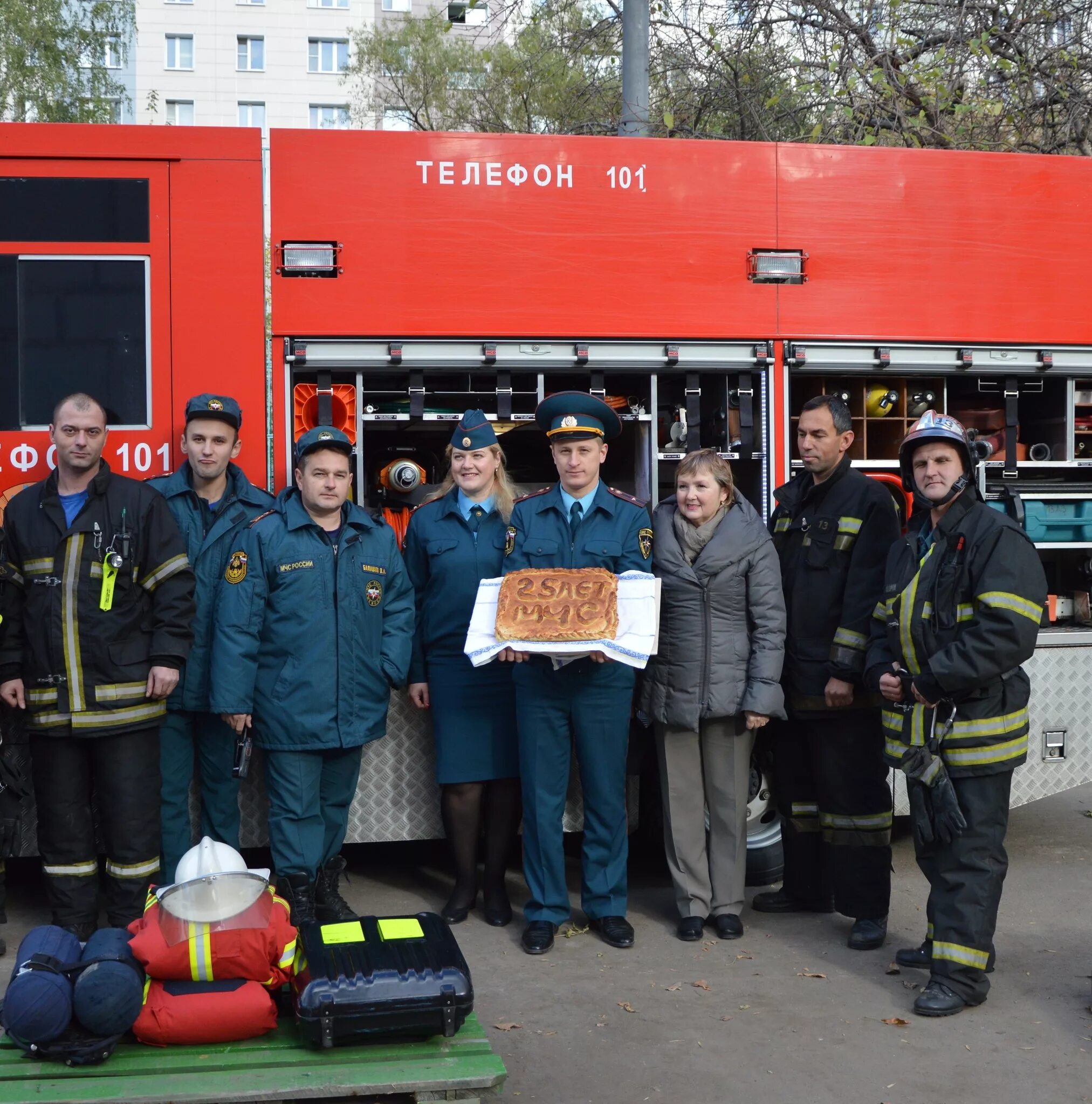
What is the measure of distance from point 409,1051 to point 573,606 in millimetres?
1621

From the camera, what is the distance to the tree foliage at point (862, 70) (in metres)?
10.7

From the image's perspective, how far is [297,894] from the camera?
444 centimetres

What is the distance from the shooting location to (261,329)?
16.0ft

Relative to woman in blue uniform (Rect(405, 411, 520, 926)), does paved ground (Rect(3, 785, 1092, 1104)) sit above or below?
below

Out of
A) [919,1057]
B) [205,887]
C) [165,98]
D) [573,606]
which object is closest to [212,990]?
[205,887]

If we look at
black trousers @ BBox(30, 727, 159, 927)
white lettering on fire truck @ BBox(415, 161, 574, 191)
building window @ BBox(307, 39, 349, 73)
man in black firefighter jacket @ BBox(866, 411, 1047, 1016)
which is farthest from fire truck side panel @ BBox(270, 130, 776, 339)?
building window @ BBox(307, 39, 349, 73)

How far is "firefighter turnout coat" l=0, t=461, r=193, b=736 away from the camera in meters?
4.30

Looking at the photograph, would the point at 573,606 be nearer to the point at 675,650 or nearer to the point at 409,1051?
the point at 675,650

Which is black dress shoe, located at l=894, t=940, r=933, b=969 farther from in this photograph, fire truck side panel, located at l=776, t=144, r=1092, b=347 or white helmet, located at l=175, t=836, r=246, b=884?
fire truck side panel, located at l=776, t=144, r=1092, b=347

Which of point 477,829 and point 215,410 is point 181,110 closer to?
point 215,410

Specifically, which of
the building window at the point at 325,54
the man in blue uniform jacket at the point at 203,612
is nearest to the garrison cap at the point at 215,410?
the man in blue uniform jacket at the point at 203,612

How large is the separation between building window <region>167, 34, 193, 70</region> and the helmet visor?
40.2 m

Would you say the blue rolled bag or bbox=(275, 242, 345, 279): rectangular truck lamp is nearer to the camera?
the blue rolled bag

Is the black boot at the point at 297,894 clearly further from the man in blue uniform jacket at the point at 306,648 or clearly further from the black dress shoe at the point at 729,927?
the black dress shoe at the point at 729,927
